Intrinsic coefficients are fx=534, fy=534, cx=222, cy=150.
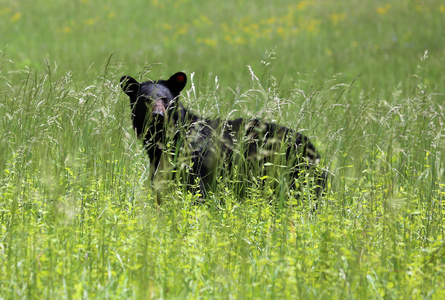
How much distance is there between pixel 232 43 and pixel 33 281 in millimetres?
14475

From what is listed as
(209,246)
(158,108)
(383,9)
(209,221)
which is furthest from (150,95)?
(383,9)

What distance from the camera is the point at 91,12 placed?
68.2ft

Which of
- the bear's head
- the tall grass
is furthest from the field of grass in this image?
the bear's head

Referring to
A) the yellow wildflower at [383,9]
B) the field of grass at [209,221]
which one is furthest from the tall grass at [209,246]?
the yellow wildflower at [383,9]

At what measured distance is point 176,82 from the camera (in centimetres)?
471

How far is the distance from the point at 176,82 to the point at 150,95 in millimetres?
420

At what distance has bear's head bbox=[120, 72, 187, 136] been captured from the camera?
166 inches

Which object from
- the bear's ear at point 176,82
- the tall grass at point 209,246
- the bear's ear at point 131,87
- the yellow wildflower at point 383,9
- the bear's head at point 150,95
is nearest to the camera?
the tall grass at point 209,246

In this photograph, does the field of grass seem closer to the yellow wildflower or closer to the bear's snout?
the bear's snout

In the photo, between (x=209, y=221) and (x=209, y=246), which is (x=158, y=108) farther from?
(x=209, y=246)

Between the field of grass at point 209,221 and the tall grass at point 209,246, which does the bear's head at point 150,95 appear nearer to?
the field of grass at point 209,221

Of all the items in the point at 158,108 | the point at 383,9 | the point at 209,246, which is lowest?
the point at 209,246

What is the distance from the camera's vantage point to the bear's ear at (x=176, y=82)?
465 cm

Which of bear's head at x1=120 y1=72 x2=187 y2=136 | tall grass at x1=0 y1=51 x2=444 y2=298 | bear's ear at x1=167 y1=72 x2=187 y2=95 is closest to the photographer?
tall grass at x1=0 y1=51 x2=444 y2=298
